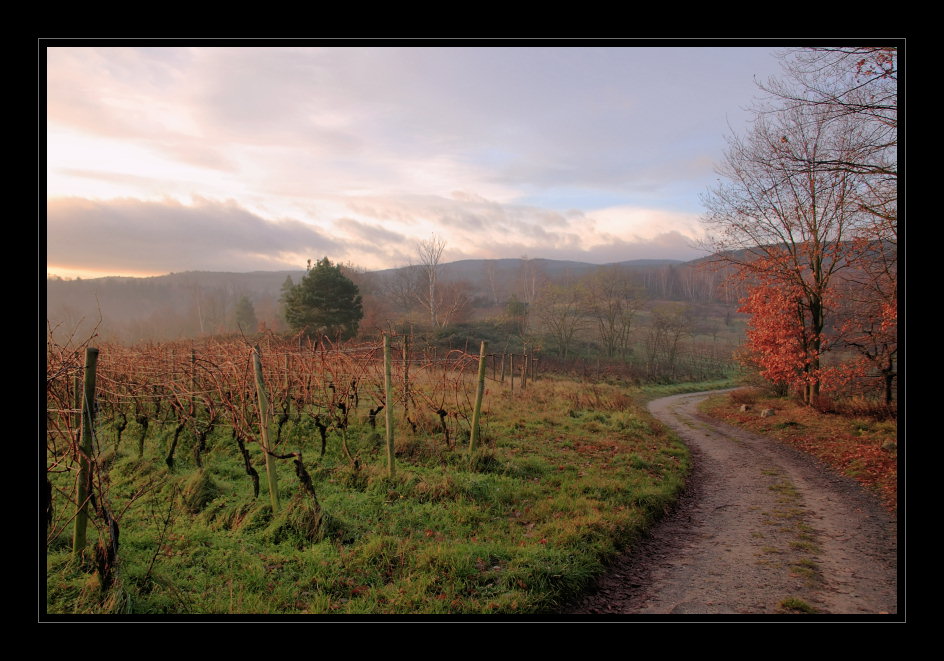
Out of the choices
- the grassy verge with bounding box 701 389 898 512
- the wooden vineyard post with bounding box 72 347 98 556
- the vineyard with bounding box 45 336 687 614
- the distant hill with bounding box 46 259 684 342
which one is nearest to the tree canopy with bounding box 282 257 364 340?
the distant hill with bounding box 46 259 684 342

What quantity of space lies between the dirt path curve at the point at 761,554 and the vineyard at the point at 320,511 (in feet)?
1.28

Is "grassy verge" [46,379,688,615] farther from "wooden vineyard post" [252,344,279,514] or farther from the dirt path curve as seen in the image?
the dirt path curve

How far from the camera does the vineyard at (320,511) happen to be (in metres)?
3.51

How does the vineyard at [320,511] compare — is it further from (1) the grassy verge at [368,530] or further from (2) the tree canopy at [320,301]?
(2) the tree canopy at [320,301]

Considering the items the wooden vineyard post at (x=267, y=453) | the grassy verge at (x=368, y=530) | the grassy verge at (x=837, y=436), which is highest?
the wooden vineyard post at (x=267, y=453)

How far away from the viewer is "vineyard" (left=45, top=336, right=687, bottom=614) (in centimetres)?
351

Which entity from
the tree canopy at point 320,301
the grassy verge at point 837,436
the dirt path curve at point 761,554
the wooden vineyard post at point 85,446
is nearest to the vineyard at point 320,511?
the wooden vineyard post at point 85,446

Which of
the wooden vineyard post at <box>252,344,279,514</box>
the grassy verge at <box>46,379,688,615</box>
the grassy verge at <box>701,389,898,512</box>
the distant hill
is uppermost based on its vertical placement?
the distant hill

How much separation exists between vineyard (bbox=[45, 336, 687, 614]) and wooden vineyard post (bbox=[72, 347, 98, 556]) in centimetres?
2

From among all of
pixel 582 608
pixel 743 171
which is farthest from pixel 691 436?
pixel 582 608

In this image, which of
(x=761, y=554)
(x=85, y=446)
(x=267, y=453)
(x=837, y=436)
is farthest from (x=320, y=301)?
(x=761, y=554)
